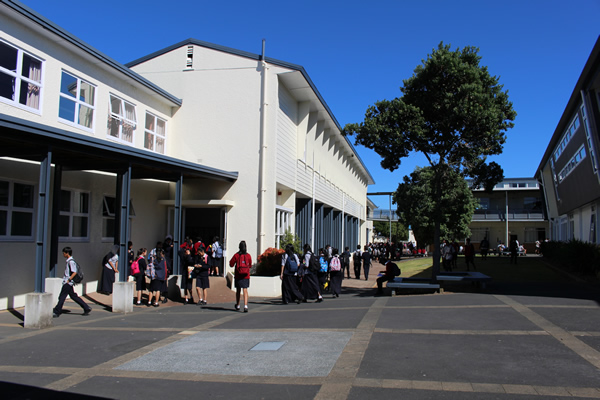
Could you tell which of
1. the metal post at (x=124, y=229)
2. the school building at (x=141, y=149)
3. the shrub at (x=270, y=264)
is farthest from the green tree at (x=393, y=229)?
the metal post at (x=124, y=229)

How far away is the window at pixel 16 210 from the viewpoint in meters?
11.1

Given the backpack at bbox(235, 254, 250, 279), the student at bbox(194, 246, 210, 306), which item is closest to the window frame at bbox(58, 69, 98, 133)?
the student at bbox(194, 246, 210, 306)

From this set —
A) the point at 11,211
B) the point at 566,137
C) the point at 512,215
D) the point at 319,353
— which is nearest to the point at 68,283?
the point at 11,211

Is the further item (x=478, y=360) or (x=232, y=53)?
(x=232, y=53)

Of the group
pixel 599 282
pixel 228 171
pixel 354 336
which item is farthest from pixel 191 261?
pixel 599 282

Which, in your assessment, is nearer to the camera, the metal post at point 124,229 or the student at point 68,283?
the student at point 68,283

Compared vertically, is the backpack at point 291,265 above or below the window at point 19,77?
below

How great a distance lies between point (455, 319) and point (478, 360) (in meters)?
2.99

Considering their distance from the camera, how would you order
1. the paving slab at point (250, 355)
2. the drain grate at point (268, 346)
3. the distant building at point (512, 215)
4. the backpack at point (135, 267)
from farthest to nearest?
the distant building at point (512, 215), the backpack at point (135, 267), the drain grate at point (268, 346), the paving slab at point (250, 355)

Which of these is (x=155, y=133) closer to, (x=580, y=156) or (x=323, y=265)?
(x=323, y=265)

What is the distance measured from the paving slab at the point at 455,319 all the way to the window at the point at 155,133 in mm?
10555

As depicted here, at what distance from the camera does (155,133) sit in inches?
679

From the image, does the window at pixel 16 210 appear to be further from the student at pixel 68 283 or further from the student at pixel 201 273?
the student at pixel 201 273

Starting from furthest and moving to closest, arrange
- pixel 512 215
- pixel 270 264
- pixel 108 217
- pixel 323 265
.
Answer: pixel 512 215, pixel 270 264, pixel 323 265, pixel 108 217
